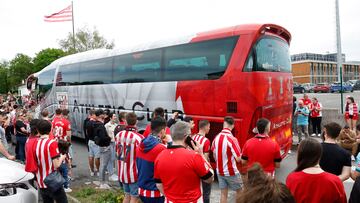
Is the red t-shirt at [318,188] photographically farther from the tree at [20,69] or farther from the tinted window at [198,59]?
the tree at [20,69]

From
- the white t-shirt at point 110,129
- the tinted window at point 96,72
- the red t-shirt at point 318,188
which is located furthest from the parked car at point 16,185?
the tinted window at point 96,72

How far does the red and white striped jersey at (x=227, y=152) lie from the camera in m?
5.95

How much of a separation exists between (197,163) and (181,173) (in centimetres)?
21

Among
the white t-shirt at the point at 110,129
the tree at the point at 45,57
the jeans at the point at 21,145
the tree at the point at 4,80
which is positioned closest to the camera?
the white t-shirt at the point at 110,129

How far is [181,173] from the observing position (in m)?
3.93

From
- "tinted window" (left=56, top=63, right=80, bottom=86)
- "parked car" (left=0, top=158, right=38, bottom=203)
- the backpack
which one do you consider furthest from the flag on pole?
"parked car" (left=0, top=158, right=38, bottom=203)

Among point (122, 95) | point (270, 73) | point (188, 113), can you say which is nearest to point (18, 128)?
point (122, 95)

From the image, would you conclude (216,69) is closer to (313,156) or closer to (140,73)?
(140,73)

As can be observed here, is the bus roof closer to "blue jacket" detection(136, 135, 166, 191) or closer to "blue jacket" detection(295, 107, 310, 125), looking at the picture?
"blue jacket" detection(295, 107, 310, 125)

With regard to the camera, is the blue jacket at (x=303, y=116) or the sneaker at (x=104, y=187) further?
the blue jacket at (x=303, y=116)

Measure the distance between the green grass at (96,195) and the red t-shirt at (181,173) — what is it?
2.78 metres

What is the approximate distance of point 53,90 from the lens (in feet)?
57.4

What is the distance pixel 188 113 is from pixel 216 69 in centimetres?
143

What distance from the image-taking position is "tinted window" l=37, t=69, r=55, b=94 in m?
17.8
